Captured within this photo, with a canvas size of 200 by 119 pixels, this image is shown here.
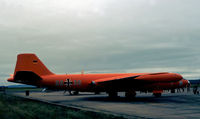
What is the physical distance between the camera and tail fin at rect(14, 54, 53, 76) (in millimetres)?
30936

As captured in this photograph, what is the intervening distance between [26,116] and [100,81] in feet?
61.1

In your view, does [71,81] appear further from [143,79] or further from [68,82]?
[143,79]

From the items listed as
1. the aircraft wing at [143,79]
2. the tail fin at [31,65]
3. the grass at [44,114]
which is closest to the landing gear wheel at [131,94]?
the aircraft wing at [143,79]

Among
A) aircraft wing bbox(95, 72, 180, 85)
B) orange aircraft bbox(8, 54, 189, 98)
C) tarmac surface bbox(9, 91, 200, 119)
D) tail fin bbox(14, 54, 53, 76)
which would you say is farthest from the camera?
tail fin bbox(14, 54, 53, 76)

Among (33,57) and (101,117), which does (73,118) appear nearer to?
(101,117)

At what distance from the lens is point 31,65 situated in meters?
31.5

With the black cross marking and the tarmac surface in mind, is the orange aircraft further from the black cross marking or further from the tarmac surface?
the tarmac surface

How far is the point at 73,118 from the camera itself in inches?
485

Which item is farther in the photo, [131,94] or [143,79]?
[131,94]

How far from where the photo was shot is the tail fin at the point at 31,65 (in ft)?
101

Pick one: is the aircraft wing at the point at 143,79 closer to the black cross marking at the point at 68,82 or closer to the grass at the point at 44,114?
the black cross marking at the point at 68,82

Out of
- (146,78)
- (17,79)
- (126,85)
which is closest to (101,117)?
(146,78)

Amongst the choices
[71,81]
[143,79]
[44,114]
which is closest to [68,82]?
[71,81]

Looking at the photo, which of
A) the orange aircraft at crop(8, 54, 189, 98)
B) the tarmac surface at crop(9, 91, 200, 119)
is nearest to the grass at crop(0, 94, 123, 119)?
the tarmac surface at crop(9, 91, 200, 119)
